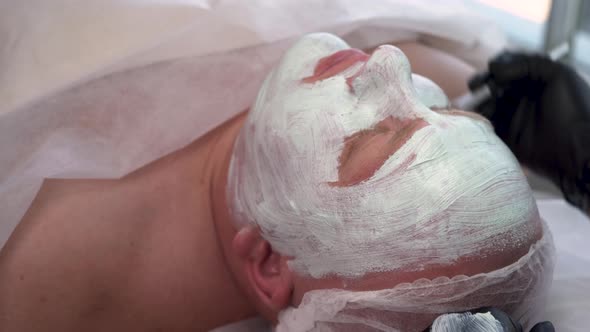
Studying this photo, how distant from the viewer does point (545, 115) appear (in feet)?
3.59

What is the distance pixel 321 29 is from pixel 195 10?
24 centimetres

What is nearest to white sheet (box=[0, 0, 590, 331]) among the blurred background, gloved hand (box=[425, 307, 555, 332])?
gloved hand (box=[425, 307, 555, 332])

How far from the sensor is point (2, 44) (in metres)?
0.95

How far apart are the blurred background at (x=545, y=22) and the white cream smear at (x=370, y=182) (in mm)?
787

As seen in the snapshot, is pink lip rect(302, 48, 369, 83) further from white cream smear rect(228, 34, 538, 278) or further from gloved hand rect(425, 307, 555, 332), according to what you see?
gloved hand rect(425, 307, 555, 332)

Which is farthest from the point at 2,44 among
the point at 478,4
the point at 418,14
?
the point at 478,4

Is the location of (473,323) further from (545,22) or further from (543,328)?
(545,22)

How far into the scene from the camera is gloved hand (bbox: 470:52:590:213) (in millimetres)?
1028

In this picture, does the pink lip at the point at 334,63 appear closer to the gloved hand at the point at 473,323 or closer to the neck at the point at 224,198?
the neck at the point at 224,198

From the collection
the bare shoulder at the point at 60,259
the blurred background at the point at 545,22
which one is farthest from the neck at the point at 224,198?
the blurred background at the point at 545,22

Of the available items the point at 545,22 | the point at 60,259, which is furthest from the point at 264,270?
the point at 545,22

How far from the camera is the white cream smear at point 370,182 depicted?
708mm

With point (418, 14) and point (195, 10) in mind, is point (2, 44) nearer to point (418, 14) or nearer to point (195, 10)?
point (195, 10)

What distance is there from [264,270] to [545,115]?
1.98 ft
